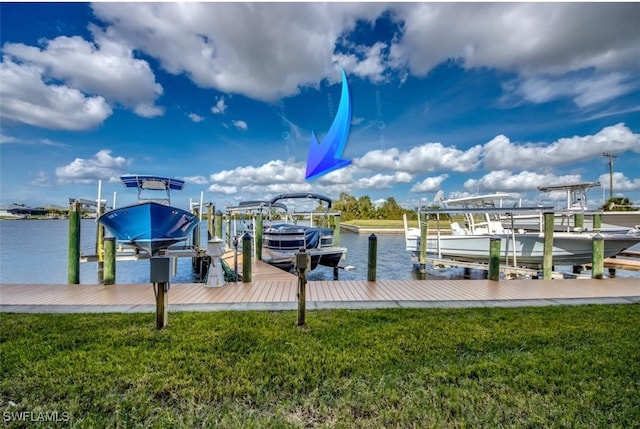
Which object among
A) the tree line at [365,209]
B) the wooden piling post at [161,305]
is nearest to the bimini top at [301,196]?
the wooden piling post at [161,305]

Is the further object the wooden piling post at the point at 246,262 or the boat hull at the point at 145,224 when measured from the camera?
the boat hull at the point at 145,224

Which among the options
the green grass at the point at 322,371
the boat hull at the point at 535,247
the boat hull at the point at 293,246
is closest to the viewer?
the green grass at the point at 322,371

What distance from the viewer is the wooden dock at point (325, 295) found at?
18.6 ft

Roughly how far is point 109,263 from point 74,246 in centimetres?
135

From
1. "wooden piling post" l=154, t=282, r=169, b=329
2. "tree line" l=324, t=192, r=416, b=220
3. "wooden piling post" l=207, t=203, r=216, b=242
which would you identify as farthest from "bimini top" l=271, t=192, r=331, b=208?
"tree line" l=324, t=192, r=416, b=220

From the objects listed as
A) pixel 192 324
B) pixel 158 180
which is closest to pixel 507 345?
pixel 192 324

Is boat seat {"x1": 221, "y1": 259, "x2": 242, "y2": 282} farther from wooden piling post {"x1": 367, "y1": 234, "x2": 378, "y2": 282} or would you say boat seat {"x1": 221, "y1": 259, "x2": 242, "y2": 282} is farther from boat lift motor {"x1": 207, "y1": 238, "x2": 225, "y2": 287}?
wooden piling post {"x1": 367, "y1": 234, "x2": 378, "y2": 282}

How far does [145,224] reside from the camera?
438 inches

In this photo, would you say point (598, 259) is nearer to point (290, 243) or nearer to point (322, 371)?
point (322, 371)

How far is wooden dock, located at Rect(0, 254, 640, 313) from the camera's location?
5656 millimetres

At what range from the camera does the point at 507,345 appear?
394 centimetres

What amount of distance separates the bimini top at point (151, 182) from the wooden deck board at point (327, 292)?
224 inches

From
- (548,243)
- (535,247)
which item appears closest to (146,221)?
(548,243)

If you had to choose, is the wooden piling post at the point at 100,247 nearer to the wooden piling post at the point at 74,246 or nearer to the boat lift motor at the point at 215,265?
the wooden piling post at the point at 74,246
